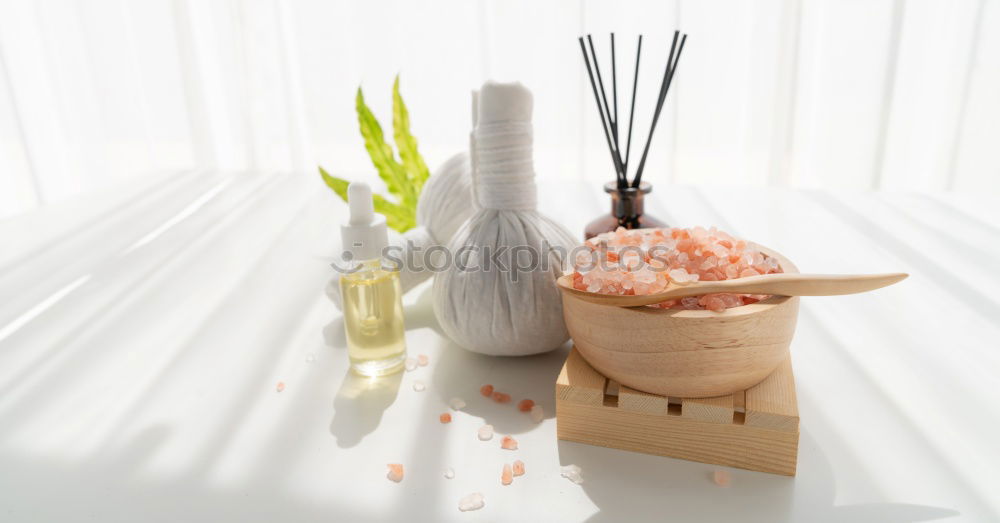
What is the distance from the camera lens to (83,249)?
1211 mm

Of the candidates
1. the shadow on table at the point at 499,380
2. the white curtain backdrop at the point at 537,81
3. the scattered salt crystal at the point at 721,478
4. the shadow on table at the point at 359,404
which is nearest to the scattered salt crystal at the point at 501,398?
the shadow on table at the point at 499,380

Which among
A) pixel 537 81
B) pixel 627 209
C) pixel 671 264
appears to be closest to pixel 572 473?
pixel 671 264

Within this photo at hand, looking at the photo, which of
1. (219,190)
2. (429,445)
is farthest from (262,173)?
(429,445)

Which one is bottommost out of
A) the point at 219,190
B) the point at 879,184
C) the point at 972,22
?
the point at 879,184

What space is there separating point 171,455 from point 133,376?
20 cm

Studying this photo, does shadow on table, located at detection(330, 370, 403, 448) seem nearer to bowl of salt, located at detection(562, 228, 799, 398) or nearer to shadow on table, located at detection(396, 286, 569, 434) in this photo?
shadow on table, located at detection(396, 286, 569, 434)

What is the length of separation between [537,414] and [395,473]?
153 mm

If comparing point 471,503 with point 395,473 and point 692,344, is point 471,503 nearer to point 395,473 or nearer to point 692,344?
point 395,473

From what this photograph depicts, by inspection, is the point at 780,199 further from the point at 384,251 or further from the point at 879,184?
the point at 384,251

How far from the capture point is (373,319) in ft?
2.42

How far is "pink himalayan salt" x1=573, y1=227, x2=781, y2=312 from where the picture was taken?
1.90 ft

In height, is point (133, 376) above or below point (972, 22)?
below

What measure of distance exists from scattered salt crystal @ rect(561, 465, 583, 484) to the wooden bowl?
87mm

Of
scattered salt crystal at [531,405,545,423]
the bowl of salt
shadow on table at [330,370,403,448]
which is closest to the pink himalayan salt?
the bowl of salt
